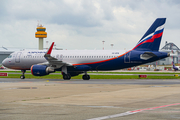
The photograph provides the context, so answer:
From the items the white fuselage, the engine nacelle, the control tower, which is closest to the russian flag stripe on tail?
the white fuselage

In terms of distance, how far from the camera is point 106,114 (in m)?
11.9

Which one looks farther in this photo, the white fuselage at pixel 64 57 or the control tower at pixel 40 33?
the control tower at pixel 40 33

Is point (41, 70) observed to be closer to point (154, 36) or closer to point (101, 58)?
point (101, 58)

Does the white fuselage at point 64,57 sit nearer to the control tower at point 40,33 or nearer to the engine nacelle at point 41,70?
the engine nacelle at point 41,70

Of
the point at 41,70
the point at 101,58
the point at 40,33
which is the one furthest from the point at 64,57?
the point at 40,33

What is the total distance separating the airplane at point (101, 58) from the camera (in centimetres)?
4138

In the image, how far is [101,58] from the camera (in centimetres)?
4309

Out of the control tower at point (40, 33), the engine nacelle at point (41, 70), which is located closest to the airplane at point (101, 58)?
the engine nacelle at point (41, 70)

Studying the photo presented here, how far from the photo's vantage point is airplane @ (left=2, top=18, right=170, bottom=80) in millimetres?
41375

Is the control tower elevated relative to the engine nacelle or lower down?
elevated

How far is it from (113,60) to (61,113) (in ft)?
101

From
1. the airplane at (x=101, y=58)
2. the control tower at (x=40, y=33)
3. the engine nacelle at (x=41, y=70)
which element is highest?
the control tower at (x=40, y=33)

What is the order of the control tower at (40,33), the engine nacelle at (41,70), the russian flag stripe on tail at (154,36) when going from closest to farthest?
the engine nacelle at (41,70) < the russian flag stripe on tail at (154,36) < the control tower at (40,33)

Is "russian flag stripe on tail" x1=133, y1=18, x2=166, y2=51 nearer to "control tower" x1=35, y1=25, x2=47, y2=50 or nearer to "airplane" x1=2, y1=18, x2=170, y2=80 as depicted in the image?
"airplane" x1=2, y1=18, x2=170, y2=80
